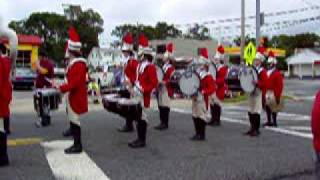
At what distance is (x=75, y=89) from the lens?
11555 millimetres

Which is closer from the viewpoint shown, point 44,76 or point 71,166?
point 71,166

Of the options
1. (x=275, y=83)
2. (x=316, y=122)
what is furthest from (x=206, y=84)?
(x=316, y=122)

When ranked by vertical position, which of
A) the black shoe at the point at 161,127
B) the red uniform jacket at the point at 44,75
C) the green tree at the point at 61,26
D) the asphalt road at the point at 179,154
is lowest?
the asphalt road at the point at 179,154

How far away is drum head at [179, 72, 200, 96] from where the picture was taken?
14.0 metres

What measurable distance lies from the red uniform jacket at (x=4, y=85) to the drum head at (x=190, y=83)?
4528mm

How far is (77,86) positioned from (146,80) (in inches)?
67.4

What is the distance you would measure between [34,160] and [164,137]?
12.9 feet

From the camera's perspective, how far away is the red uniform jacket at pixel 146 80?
41.3 feet

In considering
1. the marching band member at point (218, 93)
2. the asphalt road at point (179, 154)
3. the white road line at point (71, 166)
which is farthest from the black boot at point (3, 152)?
the marching band member at point (218, 93)

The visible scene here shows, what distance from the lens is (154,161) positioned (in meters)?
A: 10.7

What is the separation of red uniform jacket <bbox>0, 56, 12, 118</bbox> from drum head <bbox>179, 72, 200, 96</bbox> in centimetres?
453

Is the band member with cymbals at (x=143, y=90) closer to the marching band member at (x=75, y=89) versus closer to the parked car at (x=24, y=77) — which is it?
the marching band member at (x=75, y=89)

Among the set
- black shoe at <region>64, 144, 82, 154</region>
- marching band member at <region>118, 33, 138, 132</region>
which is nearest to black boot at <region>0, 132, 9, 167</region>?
black shoe at <region>64, 144, 82, 154</region>

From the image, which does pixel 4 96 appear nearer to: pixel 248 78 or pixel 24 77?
pixel 248 78
